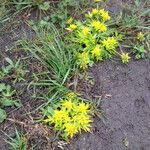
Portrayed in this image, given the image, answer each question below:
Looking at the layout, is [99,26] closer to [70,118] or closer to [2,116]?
[70,118]

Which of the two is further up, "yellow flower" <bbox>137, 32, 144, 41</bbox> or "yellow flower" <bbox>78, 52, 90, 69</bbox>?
"yellow flower" <bbox>78, 52, 90, 69</bbox>

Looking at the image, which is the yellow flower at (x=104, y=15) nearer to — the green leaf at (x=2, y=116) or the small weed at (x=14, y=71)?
the small weed at (x=14, y=71)

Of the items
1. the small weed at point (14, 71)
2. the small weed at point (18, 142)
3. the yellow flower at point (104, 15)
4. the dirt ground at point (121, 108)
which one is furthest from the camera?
the yellow flower at point (104, 15)

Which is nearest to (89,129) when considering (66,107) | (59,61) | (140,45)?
(66,107)

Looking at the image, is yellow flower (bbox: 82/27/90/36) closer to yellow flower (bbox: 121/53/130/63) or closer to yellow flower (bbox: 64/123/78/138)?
yellow flower (bbox: 121/53/130/63)

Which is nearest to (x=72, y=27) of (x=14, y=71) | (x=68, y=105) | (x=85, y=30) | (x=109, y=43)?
(x=85, y=30)

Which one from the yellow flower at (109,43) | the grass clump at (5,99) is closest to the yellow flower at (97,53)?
the yellow flower at (109,43)

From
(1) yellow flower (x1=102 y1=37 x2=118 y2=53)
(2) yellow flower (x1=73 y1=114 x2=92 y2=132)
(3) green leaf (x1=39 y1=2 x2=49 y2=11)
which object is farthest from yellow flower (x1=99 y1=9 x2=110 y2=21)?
(2) yellow flower (x1=73 y1=114 x2=92 y2=132)

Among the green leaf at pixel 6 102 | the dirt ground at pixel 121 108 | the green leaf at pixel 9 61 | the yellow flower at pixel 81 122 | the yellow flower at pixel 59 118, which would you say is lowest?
the dirt ground at pixel 121 108

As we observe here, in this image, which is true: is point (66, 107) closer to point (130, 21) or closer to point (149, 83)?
point (149, 83)
